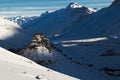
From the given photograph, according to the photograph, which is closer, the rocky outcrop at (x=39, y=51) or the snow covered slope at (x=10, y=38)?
the rocky outcrop at (x=39, y=51)

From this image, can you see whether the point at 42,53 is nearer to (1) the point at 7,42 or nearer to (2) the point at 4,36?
(1) the point at 7,42

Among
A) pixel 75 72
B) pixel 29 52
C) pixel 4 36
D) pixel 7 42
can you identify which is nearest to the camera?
pixel 75 72

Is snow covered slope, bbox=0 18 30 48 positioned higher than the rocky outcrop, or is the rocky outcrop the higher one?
the rocky outcrop

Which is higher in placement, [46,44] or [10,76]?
[10,76]

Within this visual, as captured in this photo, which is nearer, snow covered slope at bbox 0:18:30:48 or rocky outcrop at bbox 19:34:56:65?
rocky outcrop at bbox 19:34:56:65

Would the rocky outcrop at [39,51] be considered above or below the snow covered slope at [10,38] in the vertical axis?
above

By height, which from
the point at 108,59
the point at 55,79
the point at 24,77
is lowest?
the point at 108,59

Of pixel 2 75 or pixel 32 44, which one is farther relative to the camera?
pixel 32 44

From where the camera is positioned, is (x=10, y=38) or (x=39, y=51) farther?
(x=10, y=38)

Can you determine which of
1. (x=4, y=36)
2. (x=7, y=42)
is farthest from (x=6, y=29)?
(x=7, y=42)

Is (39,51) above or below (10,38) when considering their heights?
above

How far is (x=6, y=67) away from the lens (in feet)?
88.6

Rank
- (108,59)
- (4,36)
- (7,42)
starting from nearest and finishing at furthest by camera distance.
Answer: (7,42)
(4,36)
(108,59)

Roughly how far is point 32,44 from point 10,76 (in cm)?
5098
